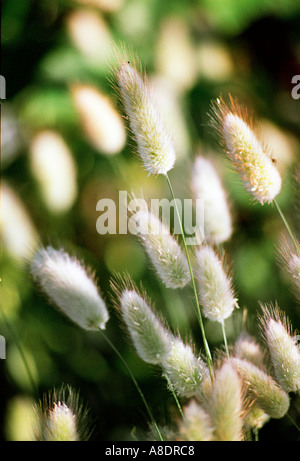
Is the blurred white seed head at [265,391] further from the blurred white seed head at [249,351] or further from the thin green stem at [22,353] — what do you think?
the thin green stem at [22,353]

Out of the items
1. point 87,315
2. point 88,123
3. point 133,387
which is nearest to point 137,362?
point 133,387

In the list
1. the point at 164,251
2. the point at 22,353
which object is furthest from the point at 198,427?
the point at 22,353

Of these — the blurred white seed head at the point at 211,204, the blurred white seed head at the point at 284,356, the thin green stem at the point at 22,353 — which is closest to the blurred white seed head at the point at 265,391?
the blurred white seed head at the point at 284,356

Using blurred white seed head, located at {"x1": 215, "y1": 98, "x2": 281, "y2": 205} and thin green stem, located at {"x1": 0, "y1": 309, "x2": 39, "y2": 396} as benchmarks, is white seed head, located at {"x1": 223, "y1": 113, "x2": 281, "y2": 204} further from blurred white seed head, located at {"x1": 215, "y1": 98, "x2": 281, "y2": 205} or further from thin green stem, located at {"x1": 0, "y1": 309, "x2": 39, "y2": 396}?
thin green stem, located at {"x1": 0, "y1": 309, "x2": 39, "y2": 396}

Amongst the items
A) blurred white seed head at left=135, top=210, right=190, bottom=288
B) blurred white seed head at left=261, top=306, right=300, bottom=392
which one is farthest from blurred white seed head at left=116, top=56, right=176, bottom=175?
blurred white seed head at left=261, top=306, right=300, bottom=392

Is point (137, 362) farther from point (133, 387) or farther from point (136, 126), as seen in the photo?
point (136, 126)

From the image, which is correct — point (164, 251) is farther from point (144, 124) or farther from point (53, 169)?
point (53, 169)

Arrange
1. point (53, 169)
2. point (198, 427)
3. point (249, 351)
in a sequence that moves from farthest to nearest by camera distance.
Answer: point (53, 169)
point (249, 351)
point (198, 427)

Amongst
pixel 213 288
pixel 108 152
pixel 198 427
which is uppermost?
pixel 108 152
